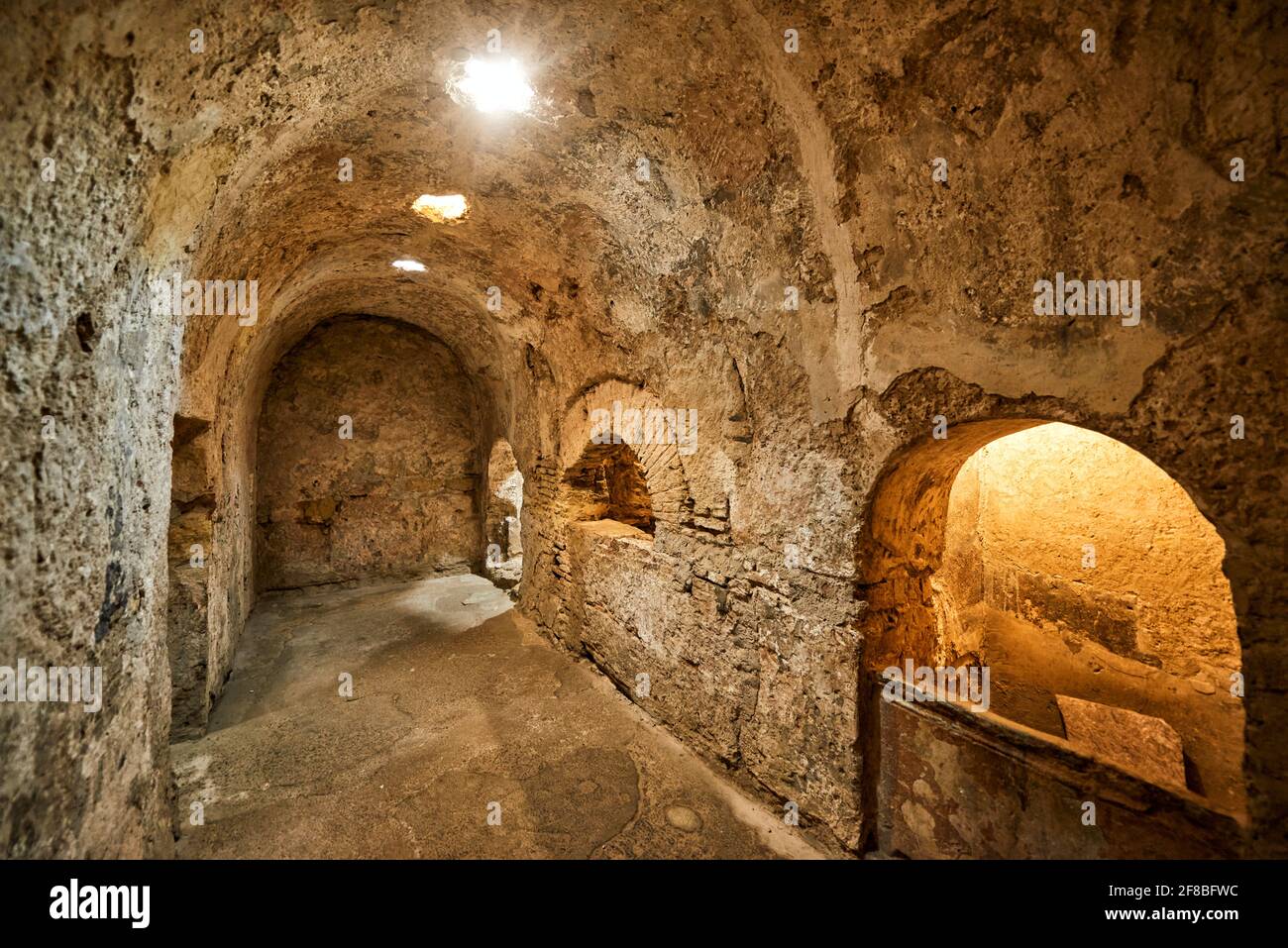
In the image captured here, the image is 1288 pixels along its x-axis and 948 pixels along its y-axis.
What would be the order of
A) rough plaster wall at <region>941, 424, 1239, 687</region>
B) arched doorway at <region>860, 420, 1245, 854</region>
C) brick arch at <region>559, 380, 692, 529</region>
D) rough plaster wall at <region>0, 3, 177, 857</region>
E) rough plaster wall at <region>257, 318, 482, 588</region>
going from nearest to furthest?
rough plaster wall at <region>0, 3, 177, 857</region>
arched doorway at <region>860, 420, 1245, 854</region>
rough plaster wall at <region>941, 424, 1239, 687</region>
brick arch at <region>559, 380, 692, 529</region>
rough plaster wall at <region>257, 318, 482, 588</region>

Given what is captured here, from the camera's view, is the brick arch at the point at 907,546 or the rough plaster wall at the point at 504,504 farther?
the rough plaster wall at the point at 504,504

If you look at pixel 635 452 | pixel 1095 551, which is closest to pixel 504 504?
pixel 635 452

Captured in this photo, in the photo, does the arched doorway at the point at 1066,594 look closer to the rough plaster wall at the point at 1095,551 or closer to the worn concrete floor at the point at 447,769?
the rough plaster wall at the point at 1095,551


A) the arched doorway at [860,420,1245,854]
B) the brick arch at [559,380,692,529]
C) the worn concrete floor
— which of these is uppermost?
the brick arch at [559,380,692,529]

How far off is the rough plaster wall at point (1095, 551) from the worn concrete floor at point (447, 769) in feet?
9.62

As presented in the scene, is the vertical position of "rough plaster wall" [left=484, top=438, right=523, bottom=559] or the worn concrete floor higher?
"rough plaster wall" [left=484, top=438, right=523, bottom=559]

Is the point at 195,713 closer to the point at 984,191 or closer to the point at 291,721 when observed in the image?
the point at 291,721

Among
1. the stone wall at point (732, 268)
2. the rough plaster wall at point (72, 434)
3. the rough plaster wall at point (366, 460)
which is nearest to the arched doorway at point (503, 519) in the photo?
the rough plaster wall at point (366, 460)

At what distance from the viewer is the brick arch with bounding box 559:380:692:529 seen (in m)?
3.91

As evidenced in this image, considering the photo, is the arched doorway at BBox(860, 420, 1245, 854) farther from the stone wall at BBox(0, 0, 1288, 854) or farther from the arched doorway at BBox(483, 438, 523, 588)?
the arched doorway at BBox(483, 438, 523, 588)

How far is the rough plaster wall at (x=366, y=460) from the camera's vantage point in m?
7.51

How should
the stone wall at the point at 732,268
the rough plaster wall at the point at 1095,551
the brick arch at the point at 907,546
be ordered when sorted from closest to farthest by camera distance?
the stone wall at the point at 732,268, the brick arch at the point at 907,546, the rough plaster wall at the point at 1095,551

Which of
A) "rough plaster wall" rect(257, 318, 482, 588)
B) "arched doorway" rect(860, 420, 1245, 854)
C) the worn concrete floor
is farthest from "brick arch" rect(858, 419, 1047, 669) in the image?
"rough plaster wall" rect(257, 318, 482, 588)

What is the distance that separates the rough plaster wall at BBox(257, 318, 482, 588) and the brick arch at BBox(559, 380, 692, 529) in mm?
3815
